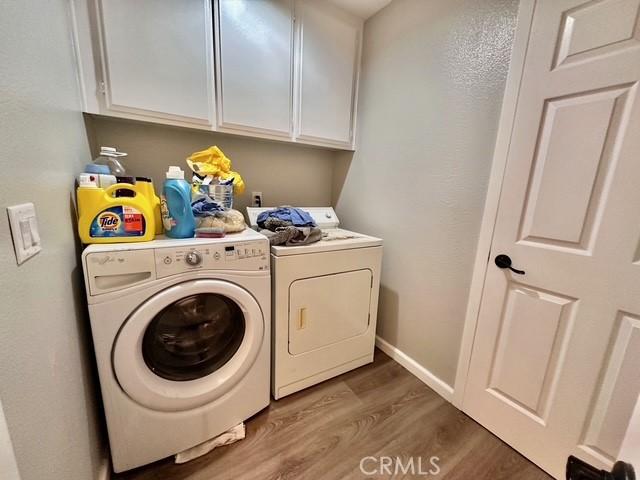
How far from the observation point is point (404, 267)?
Answer: 1.75 metres

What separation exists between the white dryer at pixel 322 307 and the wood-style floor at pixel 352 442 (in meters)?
0.16

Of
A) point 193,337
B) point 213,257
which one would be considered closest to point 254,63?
point 213,257

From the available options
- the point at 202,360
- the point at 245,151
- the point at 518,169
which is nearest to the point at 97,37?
the point at 245,151

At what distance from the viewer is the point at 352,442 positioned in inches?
50.1

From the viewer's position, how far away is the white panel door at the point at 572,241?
2.94 ft

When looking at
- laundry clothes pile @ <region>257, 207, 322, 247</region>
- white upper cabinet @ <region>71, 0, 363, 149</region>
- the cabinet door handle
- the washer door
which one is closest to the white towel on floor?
the washer door

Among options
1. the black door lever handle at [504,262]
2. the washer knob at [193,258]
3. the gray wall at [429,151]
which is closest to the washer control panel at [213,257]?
the washer knob at [193,258]

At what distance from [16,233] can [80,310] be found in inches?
23.5

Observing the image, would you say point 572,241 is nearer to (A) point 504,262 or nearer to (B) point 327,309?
(A) point 504,262

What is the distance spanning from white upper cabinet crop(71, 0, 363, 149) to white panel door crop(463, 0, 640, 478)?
3.73 ft

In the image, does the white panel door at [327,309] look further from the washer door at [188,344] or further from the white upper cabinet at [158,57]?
the white upper cabinet at [158,57]

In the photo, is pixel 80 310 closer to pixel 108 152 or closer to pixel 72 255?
pixel 72 255

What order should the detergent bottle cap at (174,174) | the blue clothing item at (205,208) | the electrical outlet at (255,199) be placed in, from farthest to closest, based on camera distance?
1. the electrical outlet at (255,199)
2. the blue clothing item at (205,208)
3. the detergent bottle cap at (174,174)

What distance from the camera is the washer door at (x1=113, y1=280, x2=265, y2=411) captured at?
3.22ft
